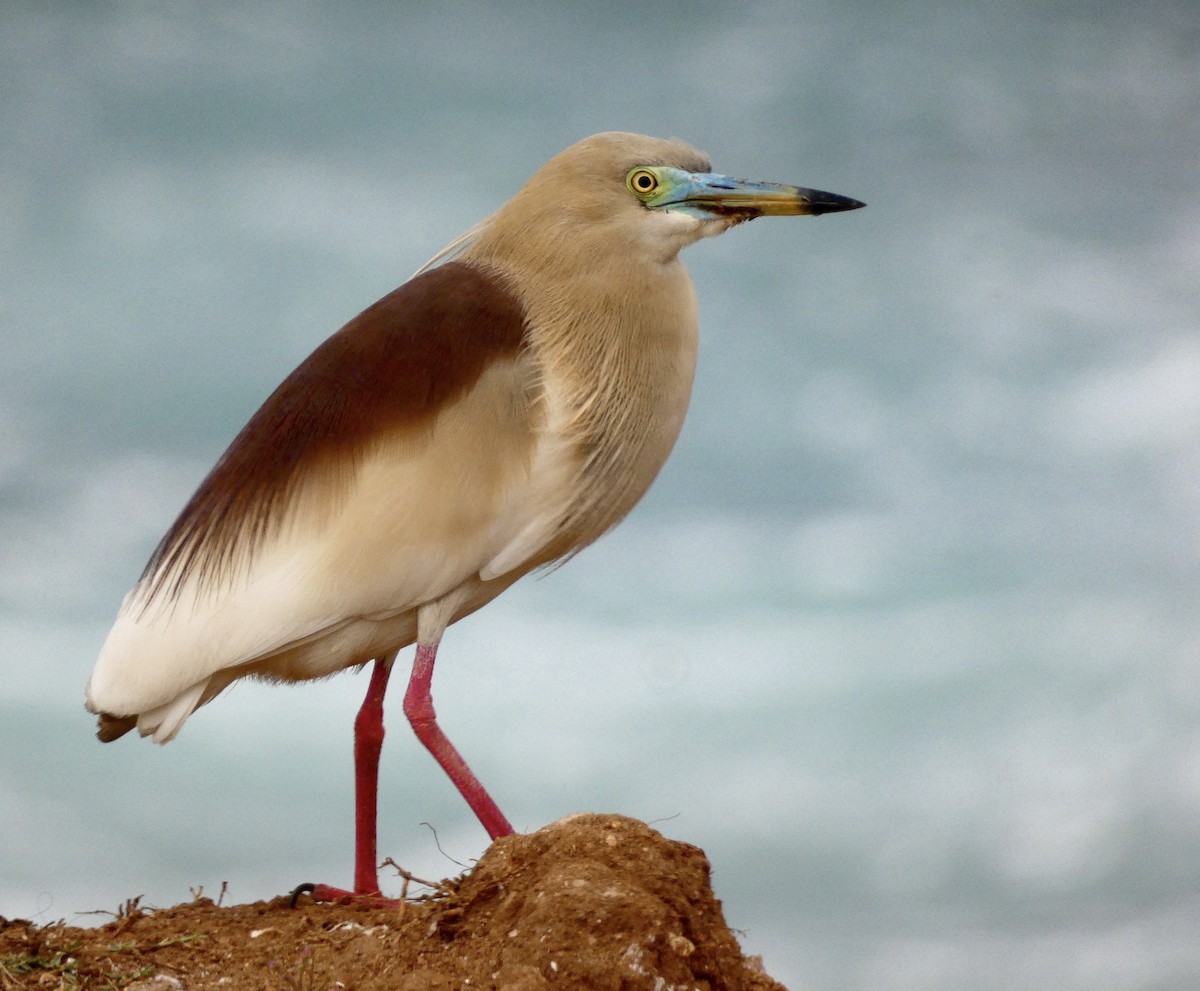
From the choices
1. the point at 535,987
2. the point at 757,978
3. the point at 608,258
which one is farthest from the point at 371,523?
the point at 757,978

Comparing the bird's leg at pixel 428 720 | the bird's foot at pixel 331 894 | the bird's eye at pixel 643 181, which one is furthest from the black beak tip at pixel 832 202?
the bird's foot at pixel 331 894

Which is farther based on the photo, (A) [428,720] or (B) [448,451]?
(A) [428,720]

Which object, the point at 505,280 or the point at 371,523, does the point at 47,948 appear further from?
the point at 505,280

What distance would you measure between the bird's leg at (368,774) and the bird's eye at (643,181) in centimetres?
226

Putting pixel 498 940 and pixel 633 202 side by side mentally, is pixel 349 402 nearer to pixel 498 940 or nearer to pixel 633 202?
pixel 633 202

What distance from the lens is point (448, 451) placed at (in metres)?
5.46

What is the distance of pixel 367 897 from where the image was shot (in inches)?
228

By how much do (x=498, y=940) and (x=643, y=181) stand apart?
3042mm

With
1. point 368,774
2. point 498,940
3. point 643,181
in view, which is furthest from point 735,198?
point 498,940

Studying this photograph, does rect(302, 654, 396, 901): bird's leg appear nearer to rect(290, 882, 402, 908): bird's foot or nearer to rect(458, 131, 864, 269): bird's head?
rect(290, 882, 402, 908): bird's foot

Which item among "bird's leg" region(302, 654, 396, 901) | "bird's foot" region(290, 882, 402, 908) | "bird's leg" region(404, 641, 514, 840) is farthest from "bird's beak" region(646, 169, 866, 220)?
"bird's foot" region(290, 882, 402, 908)

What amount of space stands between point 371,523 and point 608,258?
1434 millimetres

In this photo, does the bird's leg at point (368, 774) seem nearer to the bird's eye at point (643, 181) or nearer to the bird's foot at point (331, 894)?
the bird's foot at point (331, 894)

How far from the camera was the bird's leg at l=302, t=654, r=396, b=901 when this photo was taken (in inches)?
244
